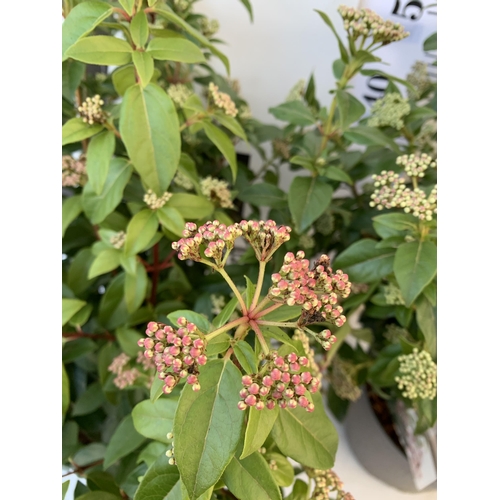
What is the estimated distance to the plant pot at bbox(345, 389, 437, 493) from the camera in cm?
87

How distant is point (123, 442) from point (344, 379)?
1.53ft

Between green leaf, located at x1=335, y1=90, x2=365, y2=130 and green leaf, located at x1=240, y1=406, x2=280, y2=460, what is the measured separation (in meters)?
0.44

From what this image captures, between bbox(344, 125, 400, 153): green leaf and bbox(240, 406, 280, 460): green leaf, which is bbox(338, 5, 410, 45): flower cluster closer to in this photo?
bbox(344, 125, 400, 153): green leaf

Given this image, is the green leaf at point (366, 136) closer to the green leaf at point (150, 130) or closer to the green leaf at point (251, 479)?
the green leaf at point (150, 130)

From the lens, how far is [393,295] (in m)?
0.64

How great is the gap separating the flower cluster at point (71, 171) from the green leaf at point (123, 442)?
0.36 metres

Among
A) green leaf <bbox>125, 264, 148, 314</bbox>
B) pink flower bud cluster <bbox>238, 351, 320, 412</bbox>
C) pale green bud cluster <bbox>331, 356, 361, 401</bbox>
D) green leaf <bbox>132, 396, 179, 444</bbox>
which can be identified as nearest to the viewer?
pink flower bud cluster <bbox>238, 351, 320, 412</bbox>

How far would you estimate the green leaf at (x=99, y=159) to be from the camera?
551 millimetres

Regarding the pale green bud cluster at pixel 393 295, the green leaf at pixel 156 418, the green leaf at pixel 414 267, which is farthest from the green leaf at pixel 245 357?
the pale green bud cluster at pixel 393 295

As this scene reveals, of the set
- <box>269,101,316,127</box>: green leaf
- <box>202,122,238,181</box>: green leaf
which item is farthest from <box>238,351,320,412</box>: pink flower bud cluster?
<box>269,101,316,127</box>: green leaf

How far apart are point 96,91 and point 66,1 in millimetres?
219

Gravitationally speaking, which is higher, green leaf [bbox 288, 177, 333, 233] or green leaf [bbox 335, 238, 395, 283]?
green leaf [bbox 288, 177, 333, 233]

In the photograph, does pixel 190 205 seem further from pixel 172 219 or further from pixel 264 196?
pixel 264 196
